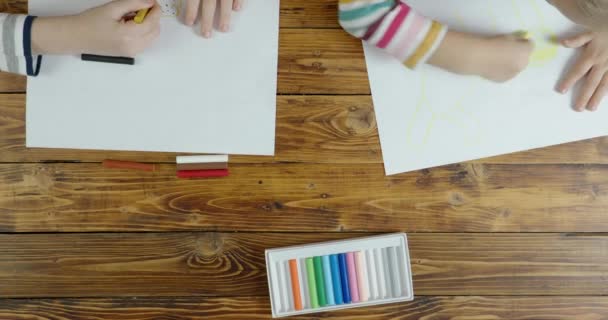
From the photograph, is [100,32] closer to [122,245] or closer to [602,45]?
[122,245]

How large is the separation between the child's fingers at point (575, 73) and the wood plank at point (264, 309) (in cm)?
27

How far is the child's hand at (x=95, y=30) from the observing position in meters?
0.65

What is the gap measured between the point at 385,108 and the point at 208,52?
0.23 m

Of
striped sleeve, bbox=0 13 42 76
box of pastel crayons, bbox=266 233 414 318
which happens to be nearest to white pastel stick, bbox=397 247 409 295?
box of pastel crayons, bbox=266 233 414 318

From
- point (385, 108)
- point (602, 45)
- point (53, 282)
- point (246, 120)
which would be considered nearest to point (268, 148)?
point (246, 120)

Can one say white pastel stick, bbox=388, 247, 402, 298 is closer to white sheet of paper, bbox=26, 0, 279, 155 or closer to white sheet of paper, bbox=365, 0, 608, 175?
white sheet of paper, bbox=365, 0, 608, 175

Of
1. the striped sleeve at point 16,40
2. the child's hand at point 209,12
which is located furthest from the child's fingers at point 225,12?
the striped sleeve at point 16,40

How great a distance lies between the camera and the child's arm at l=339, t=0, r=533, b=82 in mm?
656

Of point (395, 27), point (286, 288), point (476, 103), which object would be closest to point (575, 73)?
point (476, 103)

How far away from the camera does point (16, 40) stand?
2.15ft

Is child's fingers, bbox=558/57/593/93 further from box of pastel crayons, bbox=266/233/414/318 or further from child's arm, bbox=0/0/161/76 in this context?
child's arm, bbox=0/0/161/76

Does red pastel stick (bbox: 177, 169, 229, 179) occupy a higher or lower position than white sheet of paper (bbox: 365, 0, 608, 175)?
lower

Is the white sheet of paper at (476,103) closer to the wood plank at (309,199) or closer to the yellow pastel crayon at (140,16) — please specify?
the wood plank at (309,199)

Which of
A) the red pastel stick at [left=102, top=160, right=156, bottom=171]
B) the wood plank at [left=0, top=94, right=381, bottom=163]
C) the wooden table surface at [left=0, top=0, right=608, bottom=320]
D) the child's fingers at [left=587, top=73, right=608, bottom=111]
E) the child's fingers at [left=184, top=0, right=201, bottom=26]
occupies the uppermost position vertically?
the child's fingers at [left=184, top=0, right=201, bottom=26]
